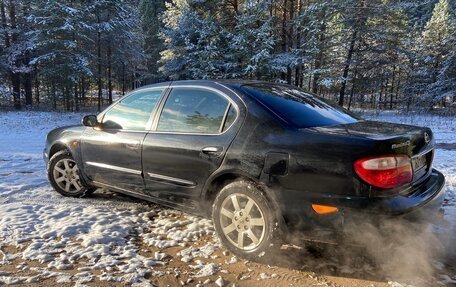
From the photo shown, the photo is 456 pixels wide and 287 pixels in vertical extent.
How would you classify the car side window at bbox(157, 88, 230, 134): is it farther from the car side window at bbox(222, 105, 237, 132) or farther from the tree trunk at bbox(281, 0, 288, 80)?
the tree trunk at bbox(281, 0, 288, 80)

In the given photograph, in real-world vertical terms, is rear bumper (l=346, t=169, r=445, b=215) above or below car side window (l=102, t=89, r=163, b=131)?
below

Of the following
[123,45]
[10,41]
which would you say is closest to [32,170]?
[123,45]

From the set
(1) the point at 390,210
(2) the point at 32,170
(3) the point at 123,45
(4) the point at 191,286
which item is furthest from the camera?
(3) the point at 123,45

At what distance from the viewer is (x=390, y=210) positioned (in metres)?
2.57

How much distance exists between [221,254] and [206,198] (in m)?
0.55

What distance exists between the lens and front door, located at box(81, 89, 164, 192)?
4.03m

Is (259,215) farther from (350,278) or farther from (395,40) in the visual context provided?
(395,40)

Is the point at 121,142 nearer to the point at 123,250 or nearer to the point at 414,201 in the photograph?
the point at 123,250

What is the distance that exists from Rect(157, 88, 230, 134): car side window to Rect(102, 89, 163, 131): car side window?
262 millimetres

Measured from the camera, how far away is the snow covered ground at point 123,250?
2.87 m

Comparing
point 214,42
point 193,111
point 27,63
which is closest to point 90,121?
point 193,111

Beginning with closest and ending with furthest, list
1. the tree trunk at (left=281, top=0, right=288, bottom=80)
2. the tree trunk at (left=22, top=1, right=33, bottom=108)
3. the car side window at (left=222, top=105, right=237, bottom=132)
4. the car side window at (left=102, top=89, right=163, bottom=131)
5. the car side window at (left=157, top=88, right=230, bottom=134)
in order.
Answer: the car side window at (left=222, top=105, right=237, bottom=132), the car side window at (left=157, top=88, right=230, bottom=134), the car side window at (left=102, top=89, right=163, bottom=131), the tree trunk at (left=22, top=1, right=33, bottom=108), the tree trunk at (left=281, top=0, right=288, bottom=80)

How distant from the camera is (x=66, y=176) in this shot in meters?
4.91

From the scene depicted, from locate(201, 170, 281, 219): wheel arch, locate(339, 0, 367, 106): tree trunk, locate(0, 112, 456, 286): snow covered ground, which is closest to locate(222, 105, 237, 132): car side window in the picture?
locate(201, 170, 281, 219): wheel arch
